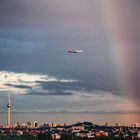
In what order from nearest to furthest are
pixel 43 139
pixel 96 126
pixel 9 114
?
1. pixel 43 139
2. pixel 9 114
3. pixel 96 126

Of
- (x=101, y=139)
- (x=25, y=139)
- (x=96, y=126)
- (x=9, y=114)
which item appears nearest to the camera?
(x=25, y=139)

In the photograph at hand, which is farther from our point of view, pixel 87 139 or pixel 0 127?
pixel 0 127

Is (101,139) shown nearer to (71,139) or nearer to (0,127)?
(71,139)

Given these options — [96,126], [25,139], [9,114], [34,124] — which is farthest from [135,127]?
[25,139]

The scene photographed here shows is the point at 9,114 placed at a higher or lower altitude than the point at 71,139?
higher

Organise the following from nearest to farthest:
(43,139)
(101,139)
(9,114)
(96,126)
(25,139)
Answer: (43,139)
(25,139)
(101,139)
(9,114)
(96,126)

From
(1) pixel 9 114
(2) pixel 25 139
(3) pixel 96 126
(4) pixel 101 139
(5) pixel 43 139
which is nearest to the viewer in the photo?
(5) pixel 43 139

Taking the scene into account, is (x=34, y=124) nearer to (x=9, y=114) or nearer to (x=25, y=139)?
(x=9, y=114)

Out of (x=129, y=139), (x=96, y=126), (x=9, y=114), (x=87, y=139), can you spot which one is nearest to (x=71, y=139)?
(x=87, y=139)

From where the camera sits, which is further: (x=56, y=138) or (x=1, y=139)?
(x=56, y=138)
